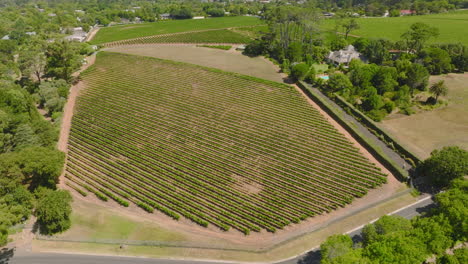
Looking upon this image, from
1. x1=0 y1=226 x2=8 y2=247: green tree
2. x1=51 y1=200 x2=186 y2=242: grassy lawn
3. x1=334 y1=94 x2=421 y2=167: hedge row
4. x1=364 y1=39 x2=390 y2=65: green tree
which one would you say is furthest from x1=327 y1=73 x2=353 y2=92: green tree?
x1=0 y1=226 x2=8 y2=247: green tree

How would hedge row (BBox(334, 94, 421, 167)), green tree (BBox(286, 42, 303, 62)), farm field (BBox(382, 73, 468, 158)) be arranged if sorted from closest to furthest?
hedge row (BBox(334, 94, 421, 167))
farm field (BBox(382, 73, 468, 158))
green tree (BBox(286, 42, 303, 62))

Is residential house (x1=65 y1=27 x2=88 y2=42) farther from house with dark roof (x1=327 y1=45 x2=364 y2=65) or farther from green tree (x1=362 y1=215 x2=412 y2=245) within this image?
green tree (x1=362 y1=215 x2=412 y2=245)

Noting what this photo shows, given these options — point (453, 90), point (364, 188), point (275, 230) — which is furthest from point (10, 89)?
point (453, 90)

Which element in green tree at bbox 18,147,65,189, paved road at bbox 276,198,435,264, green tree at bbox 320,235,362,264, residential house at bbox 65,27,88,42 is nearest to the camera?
green tree at bbox 320,235,362,264

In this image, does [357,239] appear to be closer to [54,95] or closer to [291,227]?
[291,227]

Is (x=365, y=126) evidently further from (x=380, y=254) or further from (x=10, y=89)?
(x=10, y=89)

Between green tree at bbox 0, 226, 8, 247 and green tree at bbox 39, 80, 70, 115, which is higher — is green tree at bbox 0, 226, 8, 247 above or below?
below

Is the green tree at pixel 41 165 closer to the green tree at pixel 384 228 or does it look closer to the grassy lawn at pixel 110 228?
the grassy lawn at pixel 110 228

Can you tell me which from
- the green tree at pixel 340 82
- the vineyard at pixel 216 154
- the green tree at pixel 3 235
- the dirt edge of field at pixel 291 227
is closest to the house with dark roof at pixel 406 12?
the green tree at pixel 340 82
